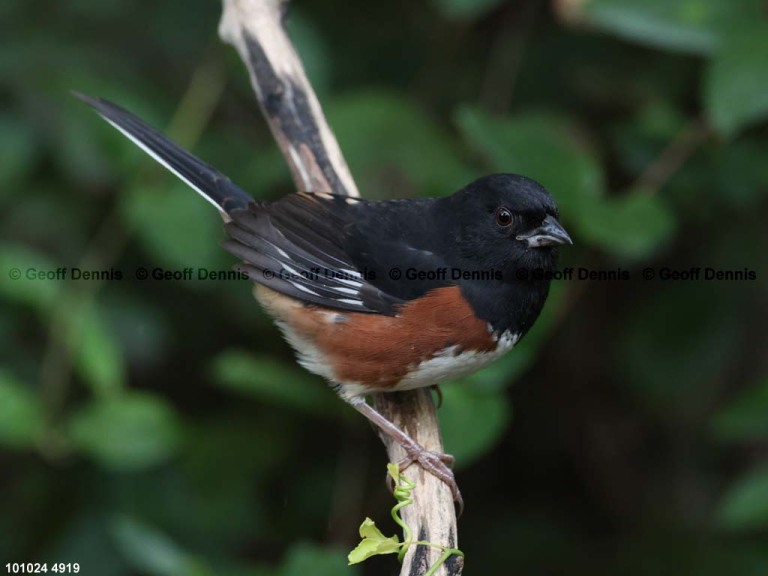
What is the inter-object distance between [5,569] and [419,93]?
264cm

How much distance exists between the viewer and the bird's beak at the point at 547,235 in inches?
113

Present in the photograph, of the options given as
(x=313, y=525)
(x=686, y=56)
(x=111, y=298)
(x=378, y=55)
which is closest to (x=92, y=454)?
(x=111, y=298)

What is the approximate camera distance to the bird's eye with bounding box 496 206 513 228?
292 cm

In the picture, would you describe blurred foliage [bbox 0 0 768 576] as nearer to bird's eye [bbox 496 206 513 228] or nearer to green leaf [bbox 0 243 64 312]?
green leaf [bbox 0 243 64 312]

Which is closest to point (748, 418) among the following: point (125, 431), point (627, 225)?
point (627, 225)

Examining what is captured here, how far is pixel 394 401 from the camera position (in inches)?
121

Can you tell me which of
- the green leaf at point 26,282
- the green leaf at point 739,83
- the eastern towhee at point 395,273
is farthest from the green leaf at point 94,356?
the green leaf at point 739,83

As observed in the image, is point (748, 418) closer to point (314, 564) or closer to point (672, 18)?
point (672, 18)

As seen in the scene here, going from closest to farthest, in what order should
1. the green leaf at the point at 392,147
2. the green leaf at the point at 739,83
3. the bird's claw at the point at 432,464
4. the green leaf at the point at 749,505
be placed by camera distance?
the bird's claw at the point at 432,464
the green leaf at the point at 749,505
the green leaf at the point at 739,83
the green leaf at the point at 392,147

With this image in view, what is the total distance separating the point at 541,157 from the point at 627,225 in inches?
16.7

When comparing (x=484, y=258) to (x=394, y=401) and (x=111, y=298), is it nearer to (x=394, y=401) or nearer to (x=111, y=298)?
(x=394, y=401)

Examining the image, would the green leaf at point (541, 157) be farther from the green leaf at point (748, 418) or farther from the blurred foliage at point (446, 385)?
the green leaf at point (748, 418)

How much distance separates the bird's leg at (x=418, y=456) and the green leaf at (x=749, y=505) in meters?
0.97

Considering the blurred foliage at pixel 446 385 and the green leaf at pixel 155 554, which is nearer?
the green leaf at pixel 155 554
